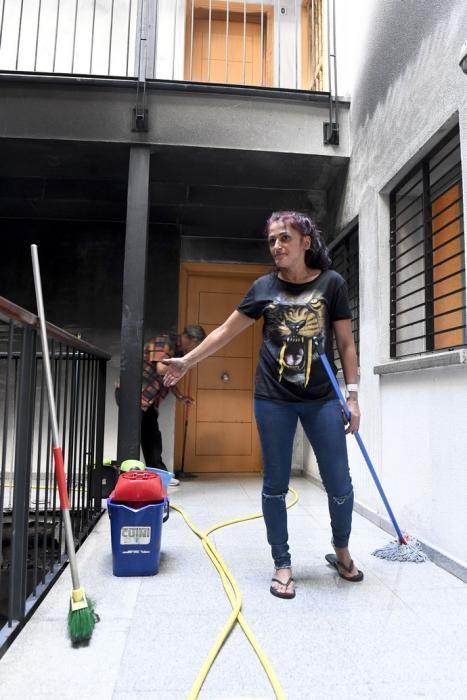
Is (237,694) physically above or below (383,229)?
below

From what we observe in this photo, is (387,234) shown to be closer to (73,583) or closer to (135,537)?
(135,537)

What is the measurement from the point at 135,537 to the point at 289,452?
742 millimetres

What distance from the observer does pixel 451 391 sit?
6.18 feet

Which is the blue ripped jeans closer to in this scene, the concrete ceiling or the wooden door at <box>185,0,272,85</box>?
the concrete ceiling

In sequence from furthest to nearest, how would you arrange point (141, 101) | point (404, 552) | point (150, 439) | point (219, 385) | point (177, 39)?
point (219, 385)
point (177, 39)
point (150, 439)
point (141, 101)
point (404, 552)

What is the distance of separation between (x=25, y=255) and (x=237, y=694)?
4.14 metres

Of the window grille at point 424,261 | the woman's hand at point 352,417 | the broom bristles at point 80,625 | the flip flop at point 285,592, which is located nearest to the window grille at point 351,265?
the window grille at point 424,261

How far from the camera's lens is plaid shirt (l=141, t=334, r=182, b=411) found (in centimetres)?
345

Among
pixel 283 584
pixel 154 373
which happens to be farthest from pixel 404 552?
pixel 154 373

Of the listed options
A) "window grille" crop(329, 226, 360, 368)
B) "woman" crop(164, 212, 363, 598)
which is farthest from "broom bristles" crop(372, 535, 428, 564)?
"window grille" crop(329, 226, 360, 368)

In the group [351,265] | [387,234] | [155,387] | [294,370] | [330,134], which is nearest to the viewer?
[294,370]

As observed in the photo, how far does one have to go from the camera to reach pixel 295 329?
164cm

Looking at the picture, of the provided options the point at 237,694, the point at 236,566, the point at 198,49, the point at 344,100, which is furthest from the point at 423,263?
the point at 198,49

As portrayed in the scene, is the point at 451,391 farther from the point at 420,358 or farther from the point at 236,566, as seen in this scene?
the point at 236,566
